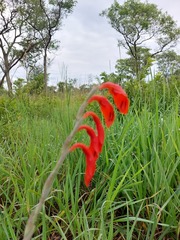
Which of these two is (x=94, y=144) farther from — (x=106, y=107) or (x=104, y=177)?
(x=104, y=177)

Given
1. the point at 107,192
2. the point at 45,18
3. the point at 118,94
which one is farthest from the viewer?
the point at 45,18

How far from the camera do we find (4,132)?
2758mm

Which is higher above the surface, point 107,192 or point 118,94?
point 118,94

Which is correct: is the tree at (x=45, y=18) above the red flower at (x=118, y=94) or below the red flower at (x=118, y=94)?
above

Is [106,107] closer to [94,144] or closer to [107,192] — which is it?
[94,144]

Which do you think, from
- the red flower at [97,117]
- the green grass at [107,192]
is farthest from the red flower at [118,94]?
the green grass at [107,192]

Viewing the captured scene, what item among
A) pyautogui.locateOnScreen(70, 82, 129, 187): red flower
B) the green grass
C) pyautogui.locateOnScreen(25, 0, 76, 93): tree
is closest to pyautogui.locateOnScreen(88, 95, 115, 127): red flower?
pyautogui.locateOnScreen(70, 82, 129, 187): red flower

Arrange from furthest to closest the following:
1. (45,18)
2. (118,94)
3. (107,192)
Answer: (45,18) < (107,192) < (118,94)

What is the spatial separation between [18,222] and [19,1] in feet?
89.6

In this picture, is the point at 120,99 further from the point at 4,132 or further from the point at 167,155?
the point at 4,132

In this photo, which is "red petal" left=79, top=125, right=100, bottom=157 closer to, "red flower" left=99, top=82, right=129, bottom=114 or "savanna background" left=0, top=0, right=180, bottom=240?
"red flower" left=99, top=82, right=129, bottom=114

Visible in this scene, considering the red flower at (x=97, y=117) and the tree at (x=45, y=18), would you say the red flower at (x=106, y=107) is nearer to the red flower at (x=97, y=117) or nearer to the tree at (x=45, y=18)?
the red flower at (x=97, y=117)

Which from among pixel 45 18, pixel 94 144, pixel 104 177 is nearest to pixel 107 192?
pixel 104 177

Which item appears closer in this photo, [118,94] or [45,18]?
[118,94]
